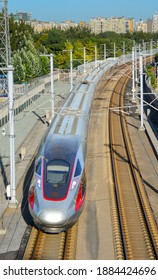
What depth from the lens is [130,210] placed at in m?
18.5

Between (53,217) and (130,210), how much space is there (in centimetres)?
484

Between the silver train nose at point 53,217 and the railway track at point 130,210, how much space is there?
1.89m

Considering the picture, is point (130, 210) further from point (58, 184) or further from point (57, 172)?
point (58, 184)

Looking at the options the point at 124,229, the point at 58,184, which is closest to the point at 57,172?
the point at 58,184

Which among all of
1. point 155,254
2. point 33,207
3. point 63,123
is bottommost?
point 155,254

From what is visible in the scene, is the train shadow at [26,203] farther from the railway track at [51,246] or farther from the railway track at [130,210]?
the railway track at [130,210]

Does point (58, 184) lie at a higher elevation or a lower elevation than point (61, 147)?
lower

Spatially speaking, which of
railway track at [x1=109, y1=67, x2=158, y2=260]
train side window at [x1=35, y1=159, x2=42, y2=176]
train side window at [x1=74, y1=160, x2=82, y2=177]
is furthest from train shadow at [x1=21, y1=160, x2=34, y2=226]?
railway track at [x1=109, y1=67, x2=158, y2=260]

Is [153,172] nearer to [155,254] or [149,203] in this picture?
[149,203]

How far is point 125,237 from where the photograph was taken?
15695 millimetres

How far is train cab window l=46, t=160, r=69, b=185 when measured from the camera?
1553cm
